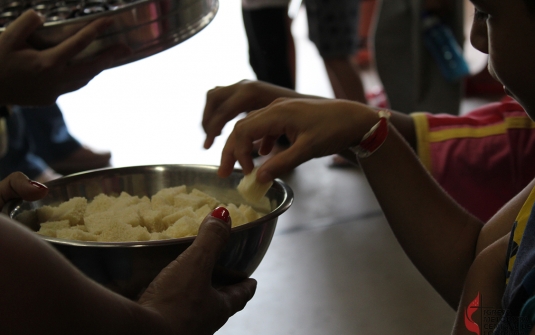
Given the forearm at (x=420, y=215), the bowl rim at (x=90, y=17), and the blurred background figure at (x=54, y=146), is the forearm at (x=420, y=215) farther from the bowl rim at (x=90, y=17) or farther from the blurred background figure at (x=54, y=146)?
the blurred background figure at (x=54, y=146)

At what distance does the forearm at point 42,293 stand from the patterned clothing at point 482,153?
820mm

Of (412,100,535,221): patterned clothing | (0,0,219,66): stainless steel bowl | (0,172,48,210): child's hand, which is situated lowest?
(412,100,535,221): patterned clothing

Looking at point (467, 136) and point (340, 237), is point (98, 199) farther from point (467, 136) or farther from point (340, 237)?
point (340, 237)

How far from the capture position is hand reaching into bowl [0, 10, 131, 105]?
968 mm

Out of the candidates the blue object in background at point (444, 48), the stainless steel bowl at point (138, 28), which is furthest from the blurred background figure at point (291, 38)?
the stainless steel bowl at point (138, 28)

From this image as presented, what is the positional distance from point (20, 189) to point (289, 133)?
36 cm

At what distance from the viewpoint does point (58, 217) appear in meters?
0.78

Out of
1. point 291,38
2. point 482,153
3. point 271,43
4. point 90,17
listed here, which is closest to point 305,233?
point 482,153

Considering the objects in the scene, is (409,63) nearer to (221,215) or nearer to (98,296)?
(221,215)

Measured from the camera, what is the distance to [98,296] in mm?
500

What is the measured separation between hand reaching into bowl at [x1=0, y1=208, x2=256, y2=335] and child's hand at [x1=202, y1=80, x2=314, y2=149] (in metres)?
0.35

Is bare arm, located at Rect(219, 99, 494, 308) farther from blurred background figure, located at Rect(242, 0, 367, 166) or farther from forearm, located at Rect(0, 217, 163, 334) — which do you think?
blurred background figure, located at Rect(242, 0, 367, 166)

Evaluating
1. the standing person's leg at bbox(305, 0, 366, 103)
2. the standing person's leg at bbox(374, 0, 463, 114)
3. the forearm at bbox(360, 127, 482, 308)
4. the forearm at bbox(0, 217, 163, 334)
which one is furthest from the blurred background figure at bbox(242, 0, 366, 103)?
the forearm at bbox(0, 217, 163, 334)

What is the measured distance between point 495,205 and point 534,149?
0.14m
